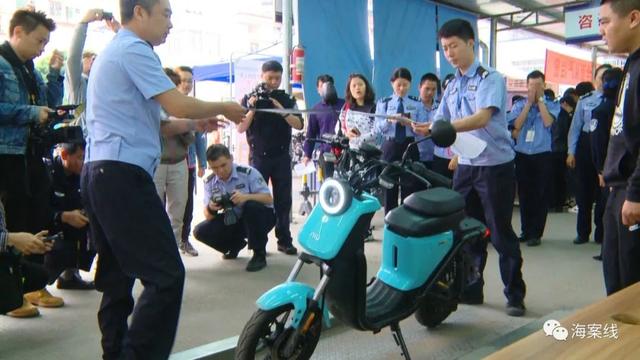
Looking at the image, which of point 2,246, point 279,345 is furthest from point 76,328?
point 279,345

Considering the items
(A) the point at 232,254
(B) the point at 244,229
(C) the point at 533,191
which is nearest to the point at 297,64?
(B) the point at 244,229

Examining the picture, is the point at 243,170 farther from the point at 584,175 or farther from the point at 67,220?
the point at 584,175

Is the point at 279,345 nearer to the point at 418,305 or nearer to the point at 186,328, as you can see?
the point at 418,305

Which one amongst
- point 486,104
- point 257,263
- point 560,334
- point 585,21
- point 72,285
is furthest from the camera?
point 585,21

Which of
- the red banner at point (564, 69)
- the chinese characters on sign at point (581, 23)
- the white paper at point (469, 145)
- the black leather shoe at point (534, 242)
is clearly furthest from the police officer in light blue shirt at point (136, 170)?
the red banner at point (564, 69)

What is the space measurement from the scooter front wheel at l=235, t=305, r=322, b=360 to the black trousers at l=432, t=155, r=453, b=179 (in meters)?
2.86

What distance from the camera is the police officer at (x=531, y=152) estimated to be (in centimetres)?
473

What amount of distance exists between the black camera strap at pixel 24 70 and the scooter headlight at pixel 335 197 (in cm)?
179

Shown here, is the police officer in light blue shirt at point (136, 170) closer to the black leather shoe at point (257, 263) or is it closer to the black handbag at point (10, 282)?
the black handbag at point (10, 282)

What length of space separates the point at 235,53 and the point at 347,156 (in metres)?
5.53

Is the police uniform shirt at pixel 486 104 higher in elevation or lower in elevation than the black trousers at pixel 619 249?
higher

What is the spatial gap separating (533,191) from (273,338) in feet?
12.1

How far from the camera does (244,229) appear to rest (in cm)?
388

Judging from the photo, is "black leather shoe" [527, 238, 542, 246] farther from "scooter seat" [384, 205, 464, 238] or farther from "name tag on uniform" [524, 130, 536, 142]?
"scooter seat" [384, 205, 464, 238]
